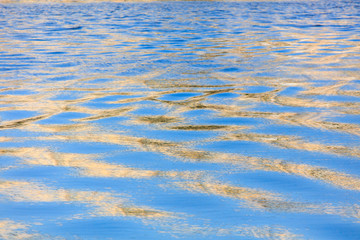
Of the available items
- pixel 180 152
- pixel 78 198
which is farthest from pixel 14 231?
pixel 180 152

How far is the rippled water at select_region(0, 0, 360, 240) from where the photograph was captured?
2.04m

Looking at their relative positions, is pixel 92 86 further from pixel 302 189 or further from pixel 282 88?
pixel 302 189

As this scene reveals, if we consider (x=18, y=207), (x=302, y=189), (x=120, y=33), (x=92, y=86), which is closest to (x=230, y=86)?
(x=92, y=86)

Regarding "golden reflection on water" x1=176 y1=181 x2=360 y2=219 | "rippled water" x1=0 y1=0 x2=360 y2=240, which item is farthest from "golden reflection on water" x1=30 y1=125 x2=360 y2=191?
"golden reflection on water" x1=176 y1=181 x2=360 y2=219

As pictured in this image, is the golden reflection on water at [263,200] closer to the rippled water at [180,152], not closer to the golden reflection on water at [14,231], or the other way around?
the rippled water at [180,152]

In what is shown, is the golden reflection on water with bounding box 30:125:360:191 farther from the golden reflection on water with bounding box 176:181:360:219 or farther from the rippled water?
the golden reflection on water with bounding box 176:181:360:219

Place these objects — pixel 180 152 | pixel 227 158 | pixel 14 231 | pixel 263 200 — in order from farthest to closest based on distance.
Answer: pixel 180 152 < pixel 227 158 < pixel 263 200 < pixel 14 231

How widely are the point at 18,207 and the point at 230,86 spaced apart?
339cm

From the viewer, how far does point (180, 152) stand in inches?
117

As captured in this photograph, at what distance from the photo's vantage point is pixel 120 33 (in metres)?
12.8

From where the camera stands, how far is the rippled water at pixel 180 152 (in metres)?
2.04

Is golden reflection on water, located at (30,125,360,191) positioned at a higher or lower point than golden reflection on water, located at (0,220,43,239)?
higher

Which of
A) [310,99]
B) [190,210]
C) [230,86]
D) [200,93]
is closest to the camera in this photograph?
[190,210]

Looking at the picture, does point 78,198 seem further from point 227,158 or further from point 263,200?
point 227,158
